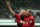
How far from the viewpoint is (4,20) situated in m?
3.77

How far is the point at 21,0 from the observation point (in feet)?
12.5

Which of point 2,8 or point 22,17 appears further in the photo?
point 2,8

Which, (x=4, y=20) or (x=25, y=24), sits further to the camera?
(x=4, y=20)

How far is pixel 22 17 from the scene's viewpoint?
2.15 meters

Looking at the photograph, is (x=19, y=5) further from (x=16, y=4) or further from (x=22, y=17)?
(x=22, y=17)

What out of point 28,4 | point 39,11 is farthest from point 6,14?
point 39,11

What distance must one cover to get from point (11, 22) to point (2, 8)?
61cm

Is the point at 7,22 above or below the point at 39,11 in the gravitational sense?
below

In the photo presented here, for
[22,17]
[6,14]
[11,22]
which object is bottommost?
[11,22]

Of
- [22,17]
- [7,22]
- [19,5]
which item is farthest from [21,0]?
[22,17]

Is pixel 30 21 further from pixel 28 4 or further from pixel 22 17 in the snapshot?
pixel 28 4

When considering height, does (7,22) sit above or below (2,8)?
below

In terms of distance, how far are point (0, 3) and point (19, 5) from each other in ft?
2.17

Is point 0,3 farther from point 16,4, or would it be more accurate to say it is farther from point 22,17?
point 22,17
